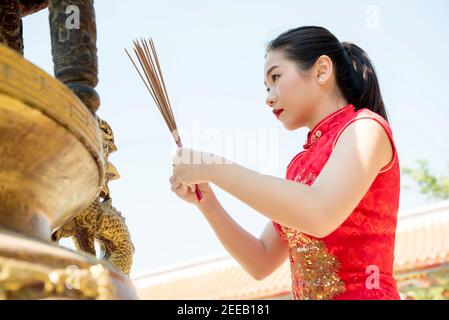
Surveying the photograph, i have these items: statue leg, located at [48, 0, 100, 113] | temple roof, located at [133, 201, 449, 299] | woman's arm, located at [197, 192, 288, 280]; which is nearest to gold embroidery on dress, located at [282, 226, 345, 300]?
woman's arm, located at [197, 192, 288, 280]

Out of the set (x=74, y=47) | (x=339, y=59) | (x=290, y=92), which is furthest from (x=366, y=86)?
(x=74, y=47)

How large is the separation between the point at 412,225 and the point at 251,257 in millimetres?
7349

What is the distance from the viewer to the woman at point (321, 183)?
1190 mm

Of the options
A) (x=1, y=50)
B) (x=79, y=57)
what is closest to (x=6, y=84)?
(x=1, y=50)

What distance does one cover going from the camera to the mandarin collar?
1.43 meters

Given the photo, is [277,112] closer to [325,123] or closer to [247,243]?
[325,123]

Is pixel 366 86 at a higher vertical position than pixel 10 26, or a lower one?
lower

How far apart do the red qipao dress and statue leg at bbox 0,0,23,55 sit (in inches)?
30.1

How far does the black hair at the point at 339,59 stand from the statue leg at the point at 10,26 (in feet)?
2.02

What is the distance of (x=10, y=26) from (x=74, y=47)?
0.63 meters

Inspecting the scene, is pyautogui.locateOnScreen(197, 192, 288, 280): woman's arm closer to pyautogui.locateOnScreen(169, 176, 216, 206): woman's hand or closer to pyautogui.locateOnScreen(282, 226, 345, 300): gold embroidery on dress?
pyautogui.locateOnScreen(169, 176, 216, 206): woman's hand

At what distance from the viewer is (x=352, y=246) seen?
1301mm

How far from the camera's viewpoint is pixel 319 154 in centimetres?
139
